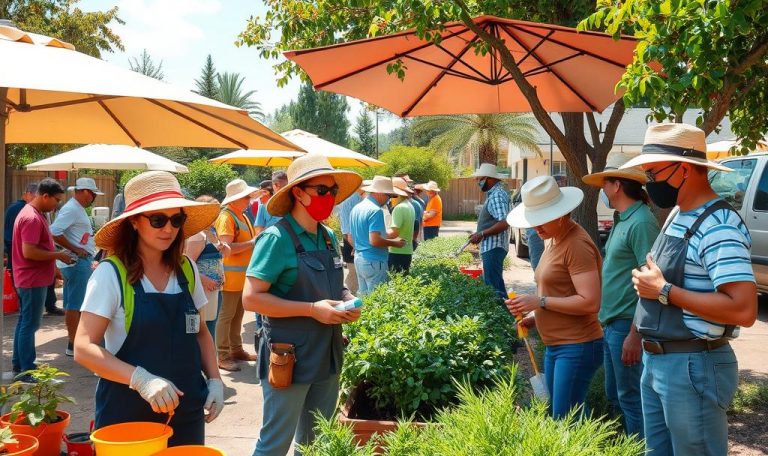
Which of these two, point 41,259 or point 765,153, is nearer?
point 41,259

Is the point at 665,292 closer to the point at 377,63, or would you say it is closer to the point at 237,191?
the point at 377,63

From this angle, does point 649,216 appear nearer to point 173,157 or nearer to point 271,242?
point 271,242

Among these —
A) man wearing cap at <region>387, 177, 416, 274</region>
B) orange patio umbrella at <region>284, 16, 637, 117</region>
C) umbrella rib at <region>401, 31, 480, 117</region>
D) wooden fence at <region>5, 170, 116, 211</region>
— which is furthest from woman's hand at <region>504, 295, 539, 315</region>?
wooden fence at <region>5, 170, 116, 211</region>

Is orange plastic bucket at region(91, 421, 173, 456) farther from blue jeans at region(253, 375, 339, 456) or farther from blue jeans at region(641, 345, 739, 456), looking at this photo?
blue jeans at region(641, 345, 739, 456)

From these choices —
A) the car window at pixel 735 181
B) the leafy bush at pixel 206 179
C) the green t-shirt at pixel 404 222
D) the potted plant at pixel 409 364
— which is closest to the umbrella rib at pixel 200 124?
the potted plant at pixel 409 364

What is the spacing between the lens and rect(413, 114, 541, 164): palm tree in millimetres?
35000

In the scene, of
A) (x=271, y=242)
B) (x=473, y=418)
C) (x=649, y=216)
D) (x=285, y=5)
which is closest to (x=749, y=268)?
(x=649, y=216)

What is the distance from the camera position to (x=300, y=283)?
3.39 m

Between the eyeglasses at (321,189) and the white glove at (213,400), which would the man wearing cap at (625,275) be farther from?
the white glove at (213,400)

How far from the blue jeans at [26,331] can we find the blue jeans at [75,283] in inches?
24.6

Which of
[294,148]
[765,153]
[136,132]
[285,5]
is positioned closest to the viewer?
[294,148]

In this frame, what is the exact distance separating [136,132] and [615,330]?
337 cm

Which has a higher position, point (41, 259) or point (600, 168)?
point (600, 168)

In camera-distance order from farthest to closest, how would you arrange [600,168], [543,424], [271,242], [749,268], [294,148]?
[600,168] < [294,148] < [271,242] < [749,268] < [543,424]
